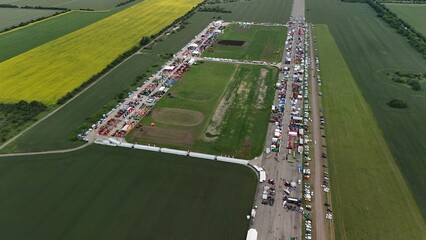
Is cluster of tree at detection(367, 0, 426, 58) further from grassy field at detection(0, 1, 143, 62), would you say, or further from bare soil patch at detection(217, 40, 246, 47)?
grassy field at detection(0, 1, 143, 62)

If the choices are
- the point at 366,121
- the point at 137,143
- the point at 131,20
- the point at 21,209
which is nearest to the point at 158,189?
the point at 137,143

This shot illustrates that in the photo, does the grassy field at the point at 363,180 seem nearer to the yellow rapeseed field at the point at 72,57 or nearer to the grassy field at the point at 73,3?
the yellow rapeseed field at the point at 72,57

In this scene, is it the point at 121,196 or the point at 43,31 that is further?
the point at 43,31

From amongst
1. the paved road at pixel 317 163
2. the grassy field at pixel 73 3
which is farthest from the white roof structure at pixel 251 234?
the grassy field at pixel 73 3

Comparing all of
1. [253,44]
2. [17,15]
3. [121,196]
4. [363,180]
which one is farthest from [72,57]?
[363,180]

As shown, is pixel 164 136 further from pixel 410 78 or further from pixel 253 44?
pixel 410 78

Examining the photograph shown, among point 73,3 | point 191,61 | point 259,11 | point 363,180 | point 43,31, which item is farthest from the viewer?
point 73,3
